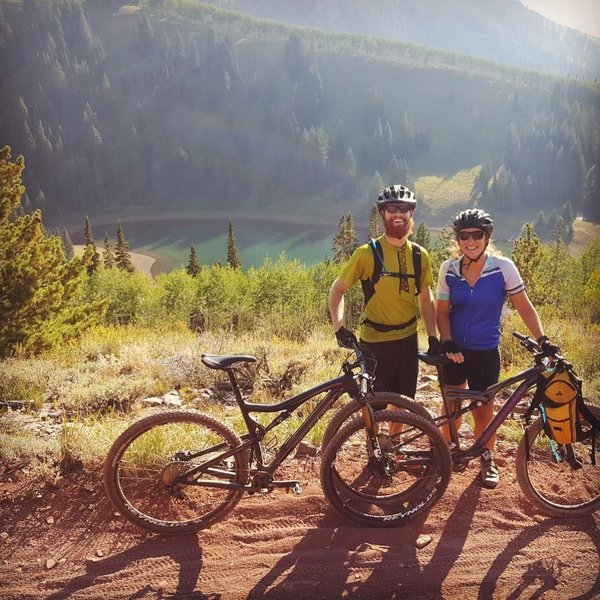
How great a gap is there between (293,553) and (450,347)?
2.12 m

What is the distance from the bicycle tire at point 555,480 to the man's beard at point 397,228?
6.71 ft

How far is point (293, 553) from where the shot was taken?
356cm

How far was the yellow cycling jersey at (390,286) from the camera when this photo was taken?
4.11 metres

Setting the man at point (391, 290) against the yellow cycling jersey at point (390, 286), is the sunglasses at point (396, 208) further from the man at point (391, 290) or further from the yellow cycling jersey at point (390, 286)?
the yellow cycling jersey at point (390, 286)

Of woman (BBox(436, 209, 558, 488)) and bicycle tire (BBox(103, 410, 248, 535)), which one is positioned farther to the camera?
woman (BBox(436, 209, 558, 488))

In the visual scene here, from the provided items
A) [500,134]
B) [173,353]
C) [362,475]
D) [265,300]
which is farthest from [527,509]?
[500,134]

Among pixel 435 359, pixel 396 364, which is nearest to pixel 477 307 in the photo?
pixel 435 359

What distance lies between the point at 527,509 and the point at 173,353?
5605 millimetres

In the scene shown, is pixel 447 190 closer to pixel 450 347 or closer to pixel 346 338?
pixel 450 347

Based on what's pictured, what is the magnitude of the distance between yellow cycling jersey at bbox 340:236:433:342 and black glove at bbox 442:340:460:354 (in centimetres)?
38

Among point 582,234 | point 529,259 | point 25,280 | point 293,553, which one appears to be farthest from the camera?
point 582,234

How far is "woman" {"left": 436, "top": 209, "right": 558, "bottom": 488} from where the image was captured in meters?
4.14

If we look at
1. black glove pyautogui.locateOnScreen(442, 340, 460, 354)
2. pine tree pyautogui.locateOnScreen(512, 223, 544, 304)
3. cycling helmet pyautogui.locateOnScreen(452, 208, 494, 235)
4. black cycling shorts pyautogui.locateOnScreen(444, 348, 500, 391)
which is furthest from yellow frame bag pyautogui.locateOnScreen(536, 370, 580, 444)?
pine tree pyautogui.locateOnScreen(512, 223, 544, 304)

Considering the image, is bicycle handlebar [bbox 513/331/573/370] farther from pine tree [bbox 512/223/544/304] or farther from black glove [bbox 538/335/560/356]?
pine tree [bbox 512/223/544/304]
